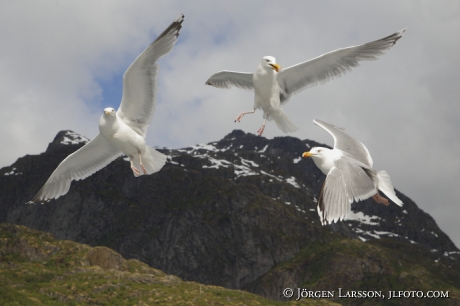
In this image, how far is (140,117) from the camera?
57.4 feet

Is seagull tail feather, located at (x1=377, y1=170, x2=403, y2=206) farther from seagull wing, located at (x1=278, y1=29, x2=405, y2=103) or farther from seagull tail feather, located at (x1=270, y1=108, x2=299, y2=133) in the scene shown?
seagull tail feather, located at (x1=270, y1=108, x2=299, y2=133)

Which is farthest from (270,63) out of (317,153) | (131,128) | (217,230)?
(217,230)

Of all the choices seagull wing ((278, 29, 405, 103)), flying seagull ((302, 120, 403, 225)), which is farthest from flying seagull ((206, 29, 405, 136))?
flying seagull ((302, 120, 403, 225))

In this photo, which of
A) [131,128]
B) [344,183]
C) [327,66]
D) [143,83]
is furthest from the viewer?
[327,66]

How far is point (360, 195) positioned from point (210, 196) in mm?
164314

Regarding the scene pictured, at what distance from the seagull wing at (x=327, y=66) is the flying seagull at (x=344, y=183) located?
3701 mm

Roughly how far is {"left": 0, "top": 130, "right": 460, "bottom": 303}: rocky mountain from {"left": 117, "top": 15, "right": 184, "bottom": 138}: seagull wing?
114658 millimetres

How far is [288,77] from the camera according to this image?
2058 cm

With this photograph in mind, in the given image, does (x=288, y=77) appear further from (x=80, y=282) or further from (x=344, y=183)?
(x=80, y=282)

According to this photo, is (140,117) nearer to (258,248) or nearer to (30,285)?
(30,285)

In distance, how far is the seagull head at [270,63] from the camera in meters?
19.0

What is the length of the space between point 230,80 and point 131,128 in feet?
21.1

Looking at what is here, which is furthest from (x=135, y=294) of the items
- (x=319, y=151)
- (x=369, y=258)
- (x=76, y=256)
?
(x=369, y=258)

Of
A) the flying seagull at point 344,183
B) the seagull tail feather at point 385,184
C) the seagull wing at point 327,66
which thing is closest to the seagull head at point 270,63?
the seagull wing at point 327,66
